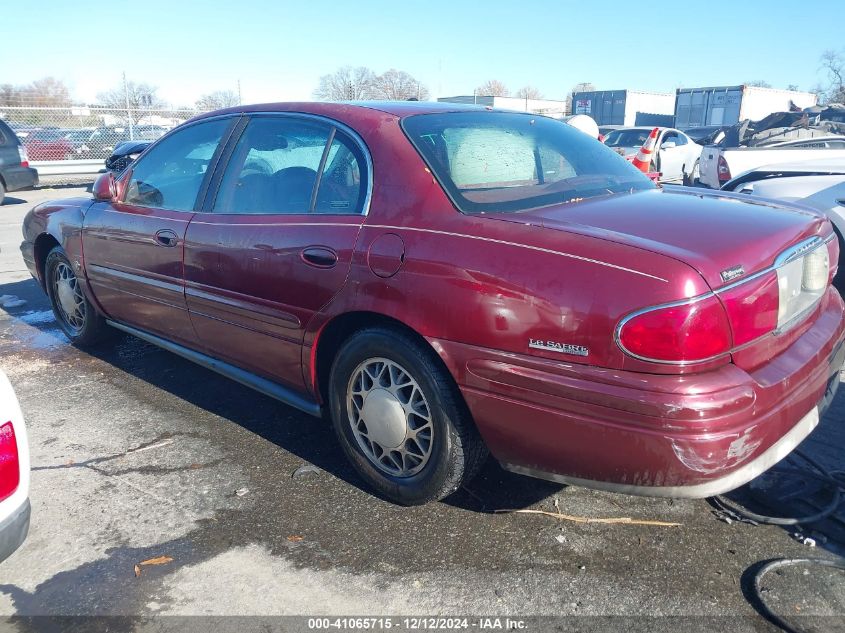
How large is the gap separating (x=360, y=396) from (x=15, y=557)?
1454 mm

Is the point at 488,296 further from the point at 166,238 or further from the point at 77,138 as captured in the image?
the point at 77,138

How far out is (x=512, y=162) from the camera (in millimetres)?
3131

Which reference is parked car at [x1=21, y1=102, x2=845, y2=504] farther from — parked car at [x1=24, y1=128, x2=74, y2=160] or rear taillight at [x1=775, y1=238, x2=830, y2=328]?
parked car at [x1=24, y1=128, x2=74, y2=160]

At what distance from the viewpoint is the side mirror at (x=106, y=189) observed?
4.36 meters

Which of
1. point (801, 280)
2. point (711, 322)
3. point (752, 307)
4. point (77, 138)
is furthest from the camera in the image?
point (77, 138)

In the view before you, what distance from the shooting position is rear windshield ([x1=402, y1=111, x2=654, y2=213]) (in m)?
2.81

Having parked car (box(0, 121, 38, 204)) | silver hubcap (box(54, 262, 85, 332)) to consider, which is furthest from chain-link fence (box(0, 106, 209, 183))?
silver hubcap (box(54, 262, 85, 332))

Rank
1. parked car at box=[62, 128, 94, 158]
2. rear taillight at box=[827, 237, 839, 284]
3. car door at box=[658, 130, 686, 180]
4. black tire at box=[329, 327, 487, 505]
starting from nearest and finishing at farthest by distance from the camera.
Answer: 1. black tire at box=[329, 327, 487, 505]
2. rear taillight at box=[827, 237, 839, 284]
3. car door at box=[658, 130, 686, 180]
4. parked car at box=[62, 128, 94, 158]

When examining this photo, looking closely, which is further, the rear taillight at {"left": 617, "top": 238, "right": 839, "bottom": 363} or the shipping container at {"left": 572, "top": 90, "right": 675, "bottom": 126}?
the shipping container at {"left": 572, "top": 90, "right": 675, "bottom": 126}

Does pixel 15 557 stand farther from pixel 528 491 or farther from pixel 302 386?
pixel 528 491

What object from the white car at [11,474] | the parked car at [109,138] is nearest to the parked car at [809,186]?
the white car at [11,474]

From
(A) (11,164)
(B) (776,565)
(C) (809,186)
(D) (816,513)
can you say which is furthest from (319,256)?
(A) (11,164)

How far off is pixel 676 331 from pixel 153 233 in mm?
2917

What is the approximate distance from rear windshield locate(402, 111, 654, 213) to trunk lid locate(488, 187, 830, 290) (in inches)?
6.0
